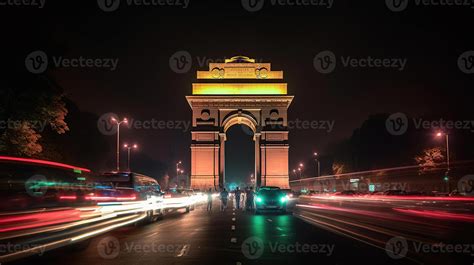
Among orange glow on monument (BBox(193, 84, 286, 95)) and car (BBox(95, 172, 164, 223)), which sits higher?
orange glow on monument (BBox(193, 84, 286, 95))

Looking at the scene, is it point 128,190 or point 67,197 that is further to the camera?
point 128,190

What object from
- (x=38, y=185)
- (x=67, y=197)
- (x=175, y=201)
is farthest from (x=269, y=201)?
(x=38, y=185)

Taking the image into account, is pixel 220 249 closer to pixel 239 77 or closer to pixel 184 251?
pixel 184 251

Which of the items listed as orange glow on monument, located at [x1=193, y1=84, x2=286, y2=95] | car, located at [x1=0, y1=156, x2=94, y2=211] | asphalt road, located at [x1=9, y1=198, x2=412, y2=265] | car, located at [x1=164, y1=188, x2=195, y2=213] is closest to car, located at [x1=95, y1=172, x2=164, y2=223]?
asphalt road, located at [x1=9, y1=198, x2=412, y2=265]

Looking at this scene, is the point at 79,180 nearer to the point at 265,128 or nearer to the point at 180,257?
the point at 180,257

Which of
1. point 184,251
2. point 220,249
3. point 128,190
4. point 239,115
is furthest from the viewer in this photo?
point 239,115

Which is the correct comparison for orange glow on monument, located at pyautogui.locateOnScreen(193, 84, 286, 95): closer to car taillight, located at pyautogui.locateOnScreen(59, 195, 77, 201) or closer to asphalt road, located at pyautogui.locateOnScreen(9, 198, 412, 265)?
asphalt road, located at pyautogui.locateOnScreen(9, 198, 412, 265)

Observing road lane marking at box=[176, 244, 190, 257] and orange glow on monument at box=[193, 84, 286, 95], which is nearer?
road lane marking at box=[176, 244, 190, 257]
